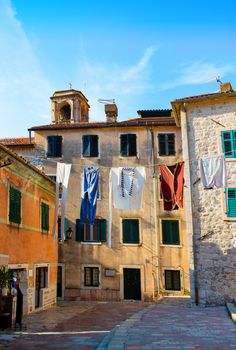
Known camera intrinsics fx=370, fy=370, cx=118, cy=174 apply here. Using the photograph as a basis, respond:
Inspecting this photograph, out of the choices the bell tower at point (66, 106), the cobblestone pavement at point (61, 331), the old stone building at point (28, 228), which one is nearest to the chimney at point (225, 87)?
the old stone building at point (28, 228)

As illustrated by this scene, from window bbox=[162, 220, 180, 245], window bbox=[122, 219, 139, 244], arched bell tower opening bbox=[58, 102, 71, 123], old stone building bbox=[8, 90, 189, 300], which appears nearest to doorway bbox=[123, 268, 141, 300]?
old stone building bbox=[8, 90, 189, 300]

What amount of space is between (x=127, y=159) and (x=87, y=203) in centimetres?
843

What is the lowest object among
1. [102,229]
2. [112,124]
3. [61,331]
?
[61,331]

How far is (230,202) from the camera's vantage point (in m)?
17.3

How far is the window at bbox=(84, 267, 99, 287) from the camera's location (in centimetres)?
2358

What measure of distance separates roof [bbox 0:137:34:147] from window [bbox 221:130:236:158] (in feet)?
43.8

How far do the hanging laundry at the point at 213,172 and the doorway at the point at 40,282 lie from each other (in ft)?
28.3

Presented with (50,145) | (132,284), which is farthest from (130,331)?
(50,145)

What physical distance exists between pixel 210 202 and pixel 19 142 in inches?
605

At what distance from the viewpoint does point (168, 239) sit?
2327 cm

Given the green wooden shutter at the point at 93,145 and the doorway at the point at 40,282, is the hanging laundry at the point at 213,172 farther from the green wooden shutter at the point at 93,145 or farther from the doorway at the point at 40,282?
the green wooden shutter at the point at 93,145

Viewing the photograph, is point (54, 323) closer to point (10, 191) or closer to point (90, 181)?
point (10, 191)

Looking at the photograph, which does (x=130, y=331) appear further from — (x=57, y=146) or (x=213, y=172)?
(x=57, y=146)

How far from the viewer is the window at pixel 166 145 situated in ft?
80.5
